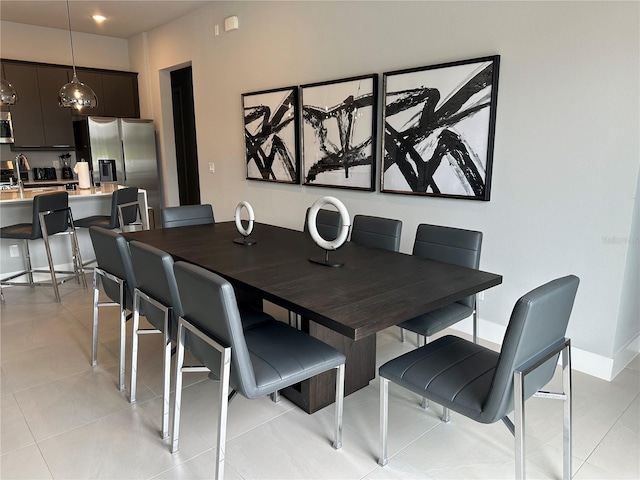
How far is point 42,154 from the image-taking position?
6367 mm

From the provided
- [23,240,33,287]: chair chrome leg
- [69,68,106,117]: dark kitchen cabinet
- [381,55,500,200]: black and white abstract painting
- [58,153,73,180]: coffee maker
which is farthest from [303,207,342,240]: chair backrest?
[58,153,73,180]: coffee maker

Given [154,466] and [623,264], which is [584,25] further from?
[154,466]

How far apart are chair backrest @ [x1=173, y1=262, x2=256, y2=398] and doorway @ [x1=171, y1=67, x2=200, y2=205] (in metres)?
5.36

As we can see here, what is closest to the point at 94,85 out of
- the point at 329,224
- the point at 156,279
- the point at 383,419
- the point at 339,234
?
the point at 329,224

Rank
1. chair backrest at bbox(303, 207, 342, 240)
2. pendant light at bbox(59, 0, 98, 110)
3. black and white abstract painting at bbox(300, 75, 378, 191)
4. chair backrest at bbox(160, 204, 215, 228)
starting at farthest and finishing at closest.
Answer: pendant light at bbox(59, 0, 98, 110)
black and white abstract painting at bbox(300, 75, 378, 191)
chair backrest at bbox(160, 204, 215, 228)
chair backrest at bbox(303, 207, 342, 240)

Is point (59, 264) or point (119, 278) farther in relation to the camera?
point (59, 264)

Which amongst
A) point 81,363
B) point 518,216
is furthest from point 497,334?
point 81,363

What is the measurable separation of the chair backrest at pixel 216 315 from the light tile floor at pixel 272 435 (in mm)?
535

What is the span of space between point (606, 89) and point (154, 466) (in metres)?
2.97

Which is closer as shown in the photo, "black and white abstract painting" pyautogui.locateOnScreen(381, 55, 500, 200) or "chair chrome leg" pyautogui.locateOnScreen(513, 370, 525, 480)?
"chair chrome leg" pyautogui.locateOnScreen(513, 370, 525, 480)

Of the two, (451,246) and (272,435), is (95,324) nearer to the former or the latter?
(272,435)

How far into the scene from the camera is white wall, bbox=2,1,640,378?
243cm

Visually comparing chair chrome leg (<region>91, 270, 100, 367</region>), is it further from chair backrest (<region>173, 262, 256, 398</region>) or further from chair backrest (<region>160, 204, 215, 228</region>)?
chair backrest (<region>173, 262, 256, 398</region>)

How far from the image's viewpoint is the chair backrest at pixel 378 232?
2.88 m
